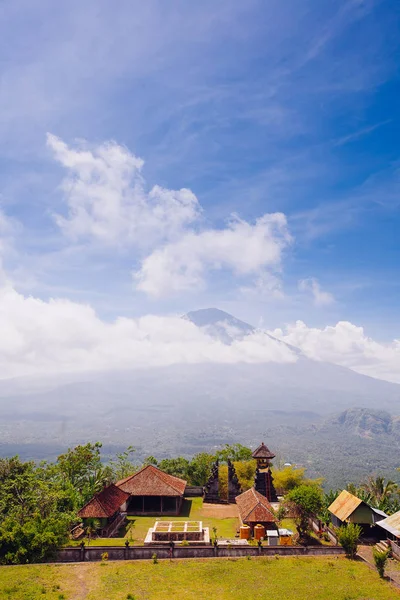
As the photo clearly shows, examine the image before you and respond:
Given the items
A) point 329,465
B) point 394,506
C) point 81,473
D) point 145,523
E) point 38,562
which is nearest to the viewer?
point 38,562

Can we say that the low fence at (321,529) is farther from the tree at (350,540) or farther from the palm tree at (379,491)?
the palm tree at (379,491)

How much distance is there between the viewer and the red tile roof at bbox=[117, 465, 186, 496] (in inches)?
1378

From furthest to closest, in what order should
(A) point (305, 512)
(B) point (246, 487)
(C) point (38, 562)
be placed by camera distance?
(B) point (246, 487), (A) point (305, 512), (C) point (38, 562)

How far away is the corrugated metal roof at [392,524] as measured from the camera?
25.4 meters

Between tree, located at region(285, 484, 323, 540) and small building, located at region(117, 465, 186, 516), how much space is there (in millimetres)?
10724

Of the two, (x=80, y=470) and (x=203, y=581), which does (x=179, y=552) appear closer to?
(x=203, y=581)

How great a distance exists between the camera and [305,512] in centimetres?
2766

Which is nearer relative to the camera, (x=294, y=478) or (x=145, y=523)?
(x=145, y=523)

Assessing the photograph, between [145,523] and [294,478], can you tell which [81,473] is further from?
[294,478]

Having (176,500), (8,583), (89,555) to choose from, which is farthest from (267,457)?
(8,583)

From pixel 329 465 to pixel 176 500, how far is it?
571 feet

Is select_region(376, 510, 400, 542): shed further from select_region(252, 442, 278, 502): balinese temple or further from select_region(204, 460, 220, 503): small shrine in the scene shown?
select_region(204, 460, 220, 503): small shrine

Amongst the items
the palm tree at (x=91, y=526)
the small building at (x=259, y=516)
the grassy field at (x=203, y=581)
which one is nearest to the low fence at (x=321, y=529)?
the small building at (x=259, y=516)

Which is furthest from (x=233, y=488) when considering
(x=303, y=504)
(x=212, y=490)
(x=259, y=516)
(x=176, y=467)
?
(x=303, y=504)
